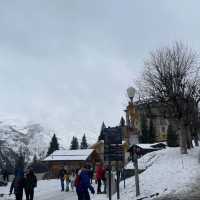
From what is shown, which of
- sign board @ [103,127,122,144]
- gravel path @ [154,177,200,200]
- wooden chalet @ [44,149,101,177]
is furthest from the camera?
wooden chalet @ [44,149,101,177]

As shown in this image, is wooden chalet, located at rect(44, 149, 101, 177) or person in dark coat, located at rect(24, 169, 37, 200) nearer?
person in dark coat, located at rect(24, 169, 37, 200)

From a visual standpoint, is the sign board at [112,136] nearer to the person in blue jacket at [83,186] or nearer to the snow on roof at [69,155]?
the person in blue jacket at [83,186]

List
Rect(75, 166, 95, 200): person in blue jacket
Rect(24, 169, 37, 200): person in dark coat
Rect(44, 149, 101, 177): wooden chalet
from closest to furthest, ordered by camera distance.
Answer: Rect(75, 166, 95, 200): person in blue jacket < Rect(24, 169, 37, 200): person in dark coat < Rect(44, 149, 101, 177): wooden chalet

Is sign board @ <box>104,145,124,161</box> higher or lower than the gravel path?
higher

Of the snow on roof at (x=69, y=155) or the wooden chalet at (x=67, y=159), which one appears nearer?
the wooden chalet at (x=67, y=159)

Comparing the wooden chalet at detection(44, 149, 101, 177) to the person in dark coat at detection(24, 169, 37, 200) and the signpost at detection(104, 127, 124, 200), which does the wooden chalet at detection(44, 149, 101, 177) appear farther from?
the signpost at detection(104, 127, 124, 200)

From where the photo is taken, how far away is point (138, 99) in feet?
152

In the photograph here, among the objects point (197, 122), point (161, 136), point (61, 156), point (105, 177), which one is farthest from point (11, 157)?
point (105, 177)

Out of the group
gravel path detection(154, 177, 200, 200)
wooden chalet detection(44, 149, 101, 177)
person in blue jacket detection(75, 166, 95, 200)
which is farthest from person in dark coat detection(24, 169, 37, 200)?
wooden chalet detection(44, 149, 101, 177)

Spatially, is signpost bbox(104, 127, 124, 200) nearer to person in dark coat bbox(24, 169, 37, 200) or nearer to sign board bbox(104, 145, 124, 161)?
sign board bbox(104, 145, 124, 161)

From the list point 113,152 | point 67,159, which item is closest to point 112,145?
point 113,152

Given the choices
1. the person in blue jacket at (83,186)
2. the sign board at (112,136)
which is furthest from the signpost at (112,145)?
the person in blue jacket at (83,186)

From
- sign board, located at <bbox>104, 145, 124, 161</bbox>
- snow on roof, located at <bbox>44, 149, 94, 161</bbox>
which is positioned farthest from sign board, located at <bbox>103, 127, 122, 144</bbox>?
snow on roof, located at <bbox>44, 149, 94, 161</bbox>

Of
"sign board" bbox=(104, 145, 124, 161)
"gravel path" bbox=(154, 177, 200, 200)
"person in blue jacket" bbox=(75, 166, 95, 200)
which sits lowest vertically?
"gravel path" bbox=(154, 177, 200, 200)
